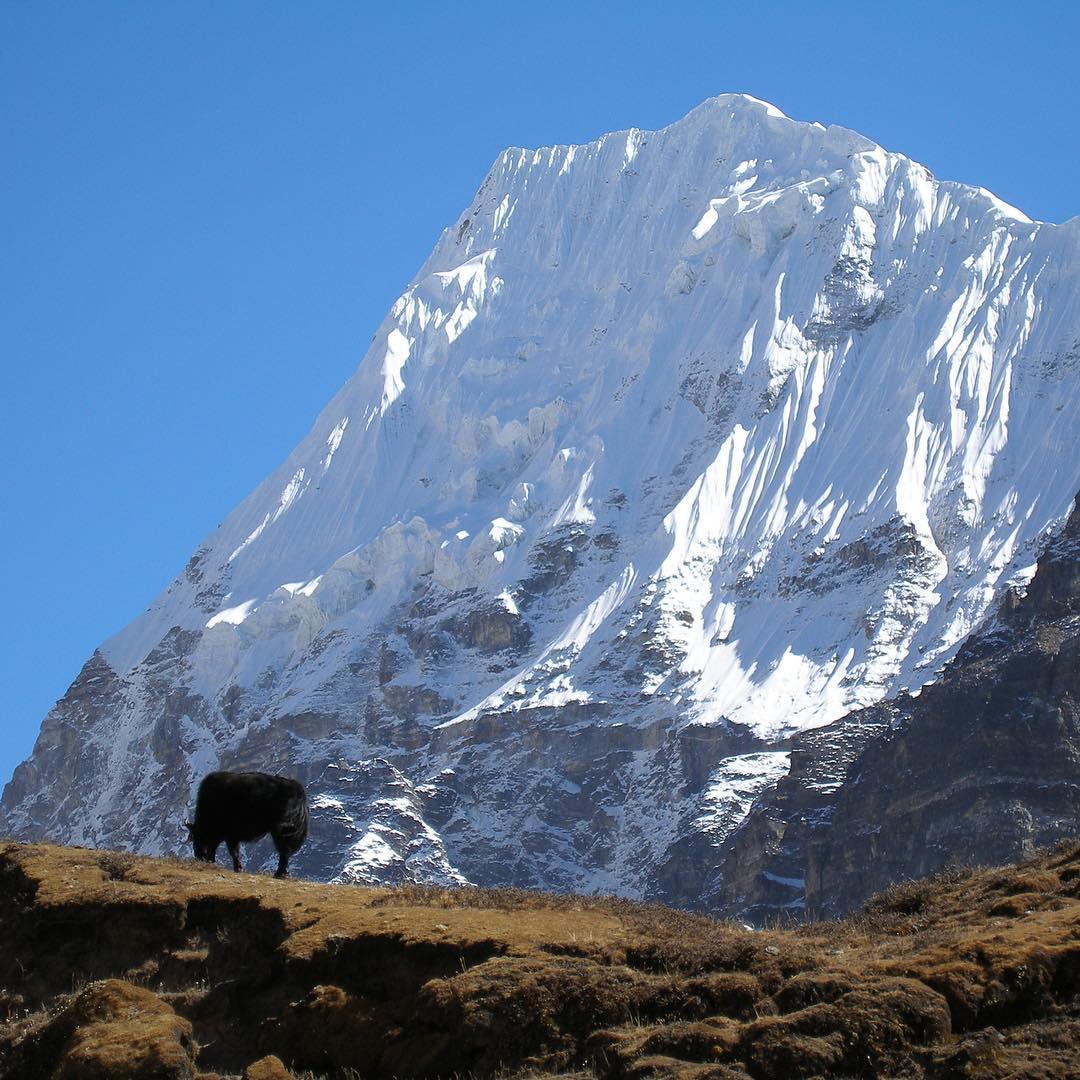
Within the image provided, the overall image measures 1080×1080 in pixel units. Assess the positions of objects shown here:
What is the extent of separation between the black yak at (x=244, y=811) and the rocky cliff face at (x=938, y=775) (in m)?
118

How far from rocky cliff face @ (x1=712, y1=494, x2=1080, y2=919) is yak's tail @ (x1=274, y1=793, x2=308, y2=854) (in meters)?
118

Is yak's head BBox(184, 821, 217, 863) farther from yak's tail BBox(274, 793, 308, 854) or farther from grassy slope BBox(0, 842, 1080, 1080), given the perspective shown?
grassy slope BBox(0, 842, 1080, 1080)

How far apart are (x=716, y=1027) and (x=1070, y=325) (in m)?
188

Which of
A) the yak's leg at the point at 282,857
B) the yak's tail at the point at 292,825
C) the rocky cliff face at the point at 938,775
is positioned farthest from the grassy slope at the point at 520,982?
the rocky cliff face at the point at 938,775

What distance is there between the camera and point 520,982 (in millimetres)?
15602

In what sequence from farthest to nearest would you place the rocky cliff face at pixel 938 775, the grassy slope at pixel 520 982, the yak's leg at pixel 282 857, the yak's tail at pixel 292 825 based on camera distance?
1. the rocky cliff face at pixel 938 775
2. the yak's tail at pixel 292 825
3. the yak's leg at pixel 282 857
4. the grassy slope at pixel 520 982

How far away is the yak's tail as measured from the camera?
2334 cm

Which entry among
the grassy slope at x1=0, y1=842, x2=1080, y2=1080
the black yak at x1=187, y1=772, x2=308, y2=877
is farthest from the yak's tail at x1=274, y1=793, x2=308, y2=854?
the grassy slope at x1=0, y1=842, x2=1080, y2=1080

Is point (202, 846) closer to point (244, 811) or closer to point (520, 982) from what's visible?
point (244, 811)

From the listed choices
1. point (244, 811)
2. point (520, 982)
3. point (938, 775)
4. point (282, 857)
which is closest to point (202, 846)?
point (244, 811)

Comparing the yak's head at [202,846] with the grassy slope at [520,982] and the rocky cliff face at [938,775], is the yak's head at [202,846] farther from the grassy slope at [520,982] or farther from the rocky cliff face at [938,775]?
the rocky cliff face at [938,775]

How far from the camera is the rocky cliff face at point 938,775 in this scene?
471ft

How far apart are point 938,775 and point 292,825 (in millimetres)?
132321

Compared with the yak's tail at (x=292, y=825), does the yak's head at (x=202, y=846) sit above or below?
below
